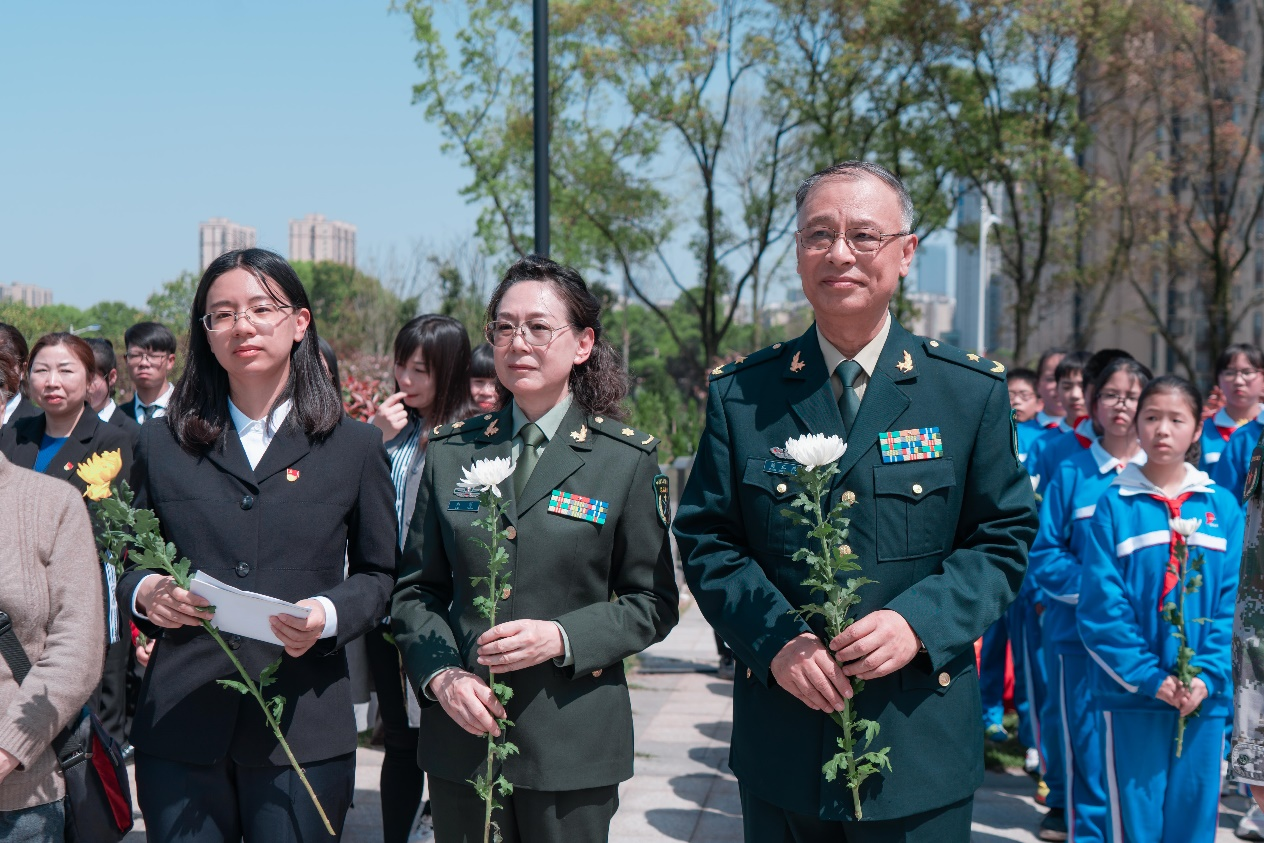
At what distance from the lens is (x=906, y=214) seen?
2467 mm

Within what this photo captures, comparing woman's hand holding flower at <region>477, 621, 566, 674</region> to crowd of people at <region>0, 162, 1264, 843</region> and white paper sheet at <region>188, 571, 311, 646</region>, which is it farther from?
white paper sheet at <region>188, 571, 311, 646</region>

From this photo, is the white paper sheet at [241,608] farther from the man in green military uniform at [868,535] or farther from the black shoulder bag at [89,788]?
the man in green military uniform at [868,535]

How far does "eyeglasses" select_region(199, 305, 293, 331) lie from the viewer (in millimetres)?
2713

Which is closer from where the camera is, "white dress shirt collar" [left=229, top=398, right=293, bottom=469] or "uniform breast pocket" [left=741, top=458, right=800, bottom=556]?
"uniform breast pocket" [left=741, top=458, right=800, bottom=556]

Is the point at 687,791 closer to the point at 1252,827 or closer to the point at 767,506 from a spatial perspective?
the point at 1252,827

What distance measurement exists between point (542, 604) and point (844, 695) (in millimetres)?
724

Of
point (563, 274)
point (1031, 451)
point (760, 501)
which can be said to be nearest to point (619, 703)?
point (760, 501)

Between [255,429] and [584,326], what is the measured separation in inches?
32.0

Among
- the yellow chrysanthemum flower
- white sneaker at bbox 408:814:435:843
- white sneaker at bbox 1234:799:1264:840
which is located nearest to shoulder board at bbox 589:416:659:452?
the yellow chrysanthemum flower

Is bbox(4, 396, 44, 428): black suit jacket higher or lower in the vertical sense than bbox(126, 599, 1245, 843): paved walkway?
higher

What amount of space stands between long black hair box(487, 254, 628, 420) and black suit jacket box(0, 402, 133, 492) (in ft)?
9.46

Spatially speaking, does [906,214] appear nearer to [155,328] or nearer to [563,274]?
[563,274]

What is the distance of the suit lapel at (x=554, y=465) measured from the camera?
8.68 feet

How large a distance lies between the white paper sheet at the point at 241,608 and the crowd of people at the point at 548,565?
3 cm
